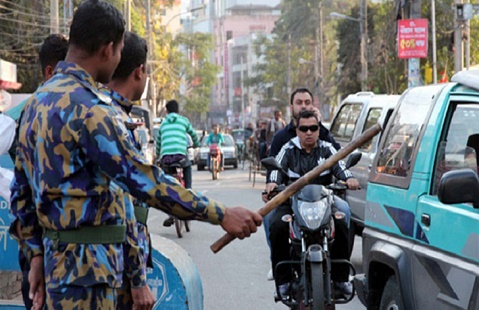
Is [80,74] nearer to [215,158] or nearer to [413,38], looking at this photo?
[413,38]

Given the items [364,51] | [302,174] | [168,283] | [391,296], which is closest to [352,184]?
[302,174]

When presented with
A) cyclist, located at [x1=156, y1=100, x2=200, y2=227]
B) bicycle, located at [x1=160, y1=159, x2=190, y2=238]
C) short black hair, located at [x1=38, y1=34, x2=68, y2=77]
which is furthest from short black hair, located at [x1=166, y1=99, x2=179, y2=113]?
short black hair, located at [x1=38, y1=34, x2=68, y2=77]

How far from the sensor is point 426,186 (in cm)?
621

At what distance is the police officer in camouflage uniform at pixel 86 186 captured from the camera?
3885mm

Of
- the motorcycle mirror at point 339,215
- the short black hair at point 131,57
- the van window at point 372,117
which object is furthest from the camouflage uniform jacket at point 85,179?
the van window at point 372,117

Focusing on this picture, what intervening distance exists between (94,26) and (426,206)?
2699 mm

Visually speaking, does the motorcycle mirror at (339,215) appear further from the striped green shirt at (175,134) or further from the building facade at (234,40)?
the building facade at (234,40)

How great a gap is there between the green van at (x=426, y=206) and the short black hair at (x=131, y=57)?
61.9 inches

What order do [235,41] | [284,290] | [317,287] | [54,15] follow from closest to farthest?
[317,287]
[284,290]
[54,15]
[235,41]

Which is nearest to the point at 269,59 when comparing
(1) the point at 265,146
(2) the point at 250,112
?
(2) the point at 250,112

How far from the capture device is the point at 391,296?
6.62 metres

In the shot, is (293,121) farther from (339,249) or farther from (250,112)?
(250,112)

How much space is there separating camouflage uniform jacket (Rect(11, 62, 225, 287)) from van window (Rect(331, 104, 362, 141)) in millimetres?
11319

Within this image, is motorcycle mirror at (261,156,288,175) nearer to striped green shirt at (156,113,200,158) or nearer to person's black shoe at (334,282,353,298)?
person's black shoe at (334,282,353,298)
